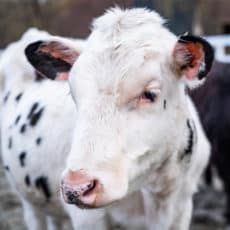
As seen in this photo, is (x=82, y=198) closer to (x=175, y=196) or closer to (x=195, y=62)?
(x=195, y=62)

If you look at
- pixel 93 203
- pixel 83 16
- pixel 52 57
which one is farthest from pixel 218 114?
pixel 83 16

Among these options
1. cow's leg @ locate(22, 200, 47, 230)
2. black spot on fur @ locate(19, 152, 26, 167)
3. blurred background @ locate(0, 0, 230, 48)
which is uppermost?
black spot on fur @ locate(19, 152, 26, 167)

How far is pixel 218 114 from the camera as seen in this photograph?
5145 millimetres

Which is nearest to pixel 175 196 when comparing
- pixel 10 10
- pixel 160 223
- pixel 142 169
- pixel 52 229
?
pixel 160 223

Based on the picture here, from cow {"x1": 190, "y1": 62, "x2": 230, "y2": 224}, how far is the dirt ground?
171 millimetres

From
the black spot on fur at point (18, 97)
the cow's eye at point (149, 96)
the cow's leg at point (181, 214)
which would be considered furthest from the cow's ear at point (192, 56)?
the black spot on fur at point (18, 97)

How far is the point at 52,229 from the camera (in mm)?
4371

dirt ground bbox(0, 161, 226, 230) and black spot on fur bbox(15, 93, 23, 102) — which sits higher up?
black spot on fur bbox(15, 93, 23, 102)

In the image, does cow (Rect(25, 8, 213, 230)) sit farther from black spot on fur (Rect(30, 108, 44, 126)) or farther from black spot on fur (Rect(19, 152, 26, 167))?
black spot on fur (Rect(19, 152, 26, 167))

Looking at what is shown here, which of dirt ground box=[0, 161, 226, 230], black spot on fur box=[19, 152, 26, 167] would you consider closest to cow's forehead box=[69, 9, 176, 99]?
black spot on fur box=[19, 152, 26, 167]

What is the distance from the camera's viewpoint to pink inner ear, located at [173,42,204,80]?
8.50 feet

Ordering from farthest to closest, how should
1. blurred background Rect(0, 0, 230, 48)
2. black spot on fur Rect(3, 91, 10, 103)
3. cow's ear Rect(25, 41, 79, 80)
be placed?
blurred background Rect(0, 0, 230, 48) → black spot on fur Rect(3, 91, 10, 103) → cow's ear Rect(25, 41, 79, 80)

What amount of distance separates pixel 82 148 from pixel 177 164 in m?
0.78

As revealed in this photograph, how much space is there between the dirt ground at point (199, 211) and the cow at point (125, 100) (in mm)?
2446
